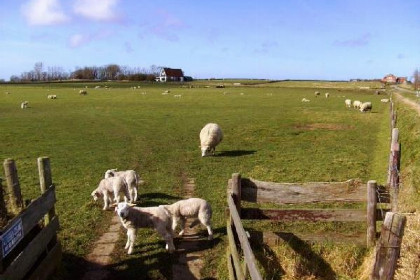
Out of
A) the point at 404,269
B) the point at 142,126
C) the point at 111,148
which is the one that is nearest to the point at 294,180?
the point at 404,269

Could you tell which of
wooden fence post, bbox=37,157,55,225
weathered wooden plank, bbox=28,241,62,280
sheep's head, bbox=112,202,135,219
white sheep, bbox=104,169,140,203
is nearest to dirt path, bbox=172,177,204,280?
sheep's head, bbox=112,202,135,219

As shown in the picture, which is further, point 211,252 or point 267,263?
point 211,252

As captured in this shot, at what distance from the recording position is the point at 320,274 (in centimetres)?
967

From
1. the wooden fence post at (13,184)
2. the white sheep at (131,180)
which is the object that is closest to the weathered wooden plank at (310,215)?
the white sheep at (131,180)

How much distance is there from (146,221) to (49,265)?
8.70 feet

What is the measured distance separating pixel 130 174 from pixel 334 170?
10573mm

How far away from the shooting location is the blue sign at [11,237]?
277 inches

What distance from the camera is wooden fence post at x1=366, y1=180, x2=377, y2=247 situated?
924 cm

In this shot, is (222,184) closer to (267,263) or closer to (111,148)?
(267,263)

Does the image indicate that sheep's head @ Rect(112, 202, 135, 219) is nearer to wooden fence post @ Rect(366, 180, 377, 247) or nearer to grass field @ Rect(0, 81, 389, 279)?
grass field @ Rect(0, 81, 389, 279)

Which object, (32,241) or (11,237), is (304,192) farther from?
(11,237)

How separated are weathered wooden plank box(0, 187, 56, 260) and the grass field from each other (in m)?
1.65

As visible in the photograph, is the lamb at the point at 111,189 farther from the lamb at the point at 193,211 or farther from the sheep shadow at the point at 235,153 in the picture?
the sheep shadow at the point at 235,153

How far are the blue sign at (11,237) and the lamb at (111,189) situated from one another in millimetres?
6228
